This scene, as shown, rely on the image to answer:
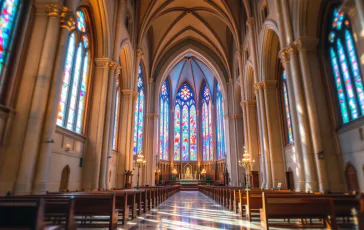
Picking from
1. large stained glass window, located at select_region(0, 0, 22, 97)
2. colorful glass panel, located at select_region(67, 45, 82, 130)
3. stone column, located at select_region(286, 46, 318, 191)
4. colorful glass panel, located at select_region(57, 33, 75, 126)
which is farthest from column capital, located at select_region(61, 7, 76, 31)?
stone column, located at select_region(286, 46, 318, 191)

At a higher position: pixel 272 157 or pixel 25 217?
pixel 272 157

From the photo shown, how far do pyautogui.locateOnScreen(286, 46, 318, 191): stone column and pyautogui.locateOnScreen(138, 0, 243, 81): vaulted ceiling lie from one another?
36.4ft

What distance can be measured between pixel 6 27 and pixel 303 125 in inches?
448

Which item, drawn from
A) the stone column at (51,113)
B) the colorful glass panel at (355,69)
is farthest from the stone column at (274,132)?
the stone column at (51,113)

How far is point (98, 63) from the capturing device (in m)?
13.5

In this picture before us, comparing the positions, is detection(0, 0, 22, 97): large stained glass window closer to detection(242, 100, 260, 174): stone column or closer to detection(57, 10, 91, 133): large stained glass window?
detection(57, 10, 91, 133): large stained glass window

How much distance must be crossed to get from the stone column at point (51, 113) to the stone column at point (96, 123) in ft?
14.6

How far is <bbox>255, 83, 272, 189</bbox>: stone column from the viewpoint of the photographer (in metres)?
14.3

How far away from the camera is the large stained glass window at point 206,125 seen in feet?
116

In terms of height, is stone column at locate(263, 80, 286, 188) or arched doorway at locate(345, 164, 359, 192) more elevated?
stone column at locate(263, 80, 286, 188)

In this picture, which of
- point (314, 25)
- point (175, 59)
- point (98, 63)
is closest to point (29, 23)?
point (98, 63)

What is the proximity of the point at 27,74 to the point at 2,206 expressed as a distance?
19.8 ft

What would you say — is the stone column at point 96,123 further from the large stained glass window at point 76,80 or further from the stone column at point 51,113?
the stone column at point 51,113

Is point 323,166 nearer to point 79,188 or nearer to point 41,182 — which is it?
point 41,182
